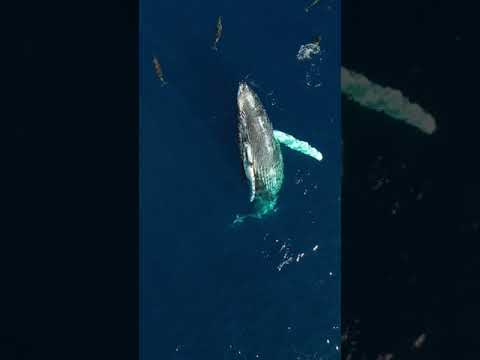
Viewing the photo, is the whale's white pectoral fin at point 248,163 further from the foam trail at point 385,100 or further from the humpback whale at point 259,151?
the foam trail at point 385,100

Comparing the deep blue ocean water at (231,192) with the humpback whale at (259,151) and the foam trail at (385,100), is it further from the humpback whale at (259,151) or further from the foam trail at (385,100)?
the foam trail at (385,100)

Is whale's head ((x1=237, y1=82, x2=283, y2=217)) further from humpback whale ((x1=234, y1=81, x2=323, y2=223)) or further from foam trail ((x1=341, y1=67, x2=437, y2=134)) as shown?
foam trail ((x1=341, y1=67, x2=437, y2=134))

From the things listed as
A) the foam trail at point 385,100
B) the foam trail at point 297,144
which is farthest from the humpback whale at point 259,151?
the foam trail at point 385,100

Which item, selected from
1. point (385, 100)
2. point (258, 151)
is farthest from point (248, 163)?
point (385, 100)

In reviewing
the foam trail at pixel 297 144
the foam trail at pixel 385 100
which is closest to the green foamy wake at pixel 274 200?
the foam trail at pixel 297 144

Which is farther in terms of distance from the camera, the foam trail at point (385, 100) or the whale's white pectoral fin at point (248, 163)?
the foam trail at point (385, 100)

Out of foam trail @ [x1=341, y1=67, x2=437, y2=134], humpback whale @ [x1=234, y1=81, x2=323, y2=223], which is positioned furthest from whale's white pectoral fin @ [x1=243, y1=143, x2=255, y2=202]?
foam trail @ [x1=341, y1=67, x2=437, y2=134]
